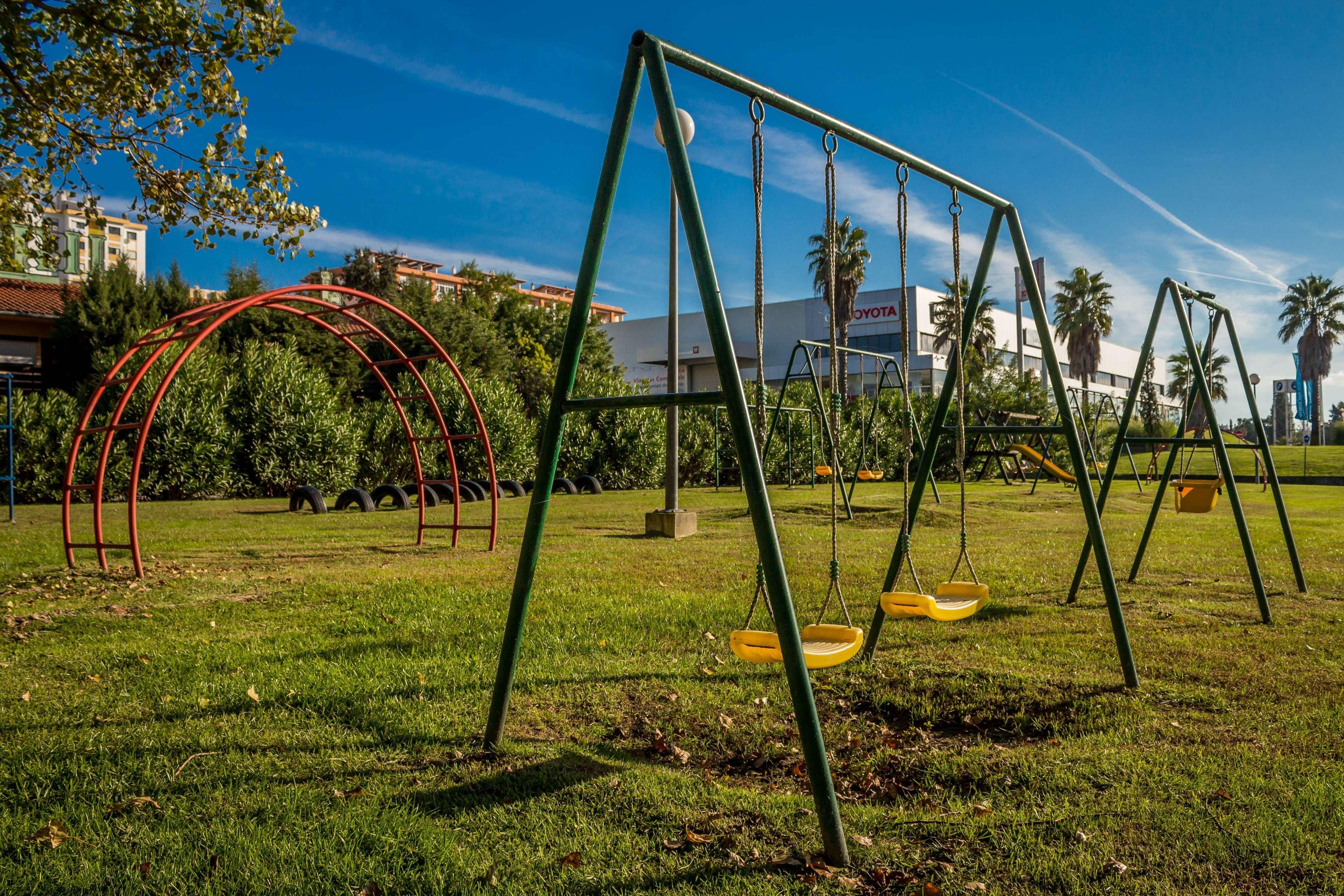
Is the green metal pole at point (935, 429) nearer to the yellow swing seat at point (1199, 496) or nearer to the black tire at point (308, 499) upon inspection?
the yellow swing seat at point (1199, 496)

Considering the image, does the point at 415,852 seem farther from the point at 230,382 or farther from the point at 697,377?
the point at 697,377

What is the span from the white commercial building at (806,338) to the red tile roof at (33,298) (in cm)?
2591

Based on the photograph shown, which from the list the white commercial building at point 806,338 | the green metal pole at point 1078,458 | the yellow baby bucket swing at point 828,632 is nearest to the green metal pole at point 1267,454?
the green metal pole at point 1078,458

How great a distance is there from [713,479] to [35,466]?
1572 centimetres

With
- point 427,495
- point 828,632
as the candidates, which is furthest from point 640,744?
point 427,495

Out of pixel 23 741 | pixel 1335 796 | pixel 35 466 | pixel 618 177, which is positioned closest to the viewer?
pixel 1335 796

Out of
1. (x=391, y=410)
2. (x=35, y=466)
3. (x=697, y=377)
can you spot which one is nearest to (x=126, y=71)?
(x=35, y=466)

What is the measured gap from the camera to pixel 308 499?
13.8 metres

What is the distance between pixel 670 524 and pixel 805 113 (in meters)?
7.59

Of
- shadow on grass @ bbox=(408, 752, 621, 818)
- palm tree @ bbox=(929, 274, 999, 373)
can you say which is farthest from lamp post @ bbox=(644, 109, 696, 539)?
palm tree @ bbox=(929, 274, 999, 373)

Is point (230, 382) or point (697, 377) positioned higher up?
point (697, 377)

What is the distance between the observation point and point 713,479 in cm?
2461

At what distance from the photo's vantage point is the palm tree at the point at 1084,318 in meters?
53.5

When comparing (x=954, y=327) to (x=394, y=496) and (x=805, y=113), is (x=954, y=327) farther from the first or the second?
(x=805, y=113)
